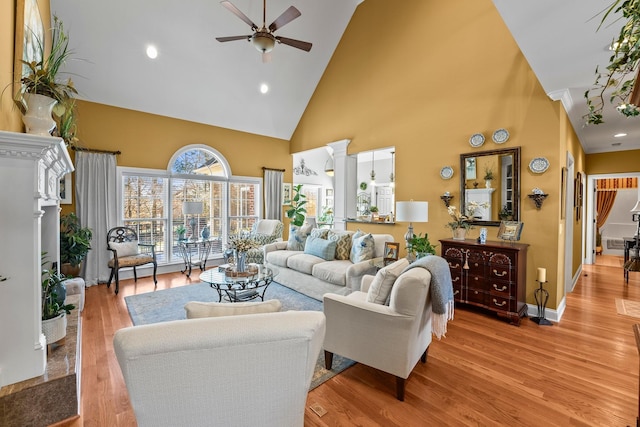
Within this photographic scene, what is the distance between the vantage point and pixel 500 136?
12.4ft

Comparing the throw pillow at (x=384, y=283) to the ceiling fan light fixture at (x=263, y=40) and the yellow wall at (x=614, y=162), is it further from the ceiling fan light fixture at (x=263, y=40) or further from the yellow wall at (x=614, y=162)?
the yellow wall at (x=614, y=162)

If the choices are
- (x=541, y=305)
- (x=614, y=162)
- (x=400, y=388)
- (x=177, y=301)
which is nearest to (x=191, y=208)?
(x=177, y=301)

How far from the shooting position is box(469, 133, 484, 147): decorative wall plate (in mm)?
3942

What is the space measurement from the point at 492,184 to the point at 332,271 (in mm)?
2522

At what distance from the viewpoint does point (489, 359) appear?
255 centimetres

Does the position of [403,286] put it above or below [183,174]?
below

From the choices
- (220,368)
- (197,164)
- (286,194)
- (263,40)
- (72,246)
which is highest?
(263,40)

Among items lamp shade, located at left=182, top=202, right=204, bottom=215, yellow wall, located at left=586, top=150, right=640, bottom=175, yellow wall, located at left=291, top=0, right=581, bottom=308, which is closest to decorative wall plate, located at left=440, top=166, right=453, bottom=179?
yellow wall, located at left=291, top=0, right=581, bottom=308

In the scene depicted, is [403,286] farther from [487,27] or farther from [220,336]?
[487,27]

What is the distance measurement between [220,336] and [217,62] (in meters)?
5.54

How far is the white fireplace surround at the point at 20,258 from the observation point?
1.67 metres

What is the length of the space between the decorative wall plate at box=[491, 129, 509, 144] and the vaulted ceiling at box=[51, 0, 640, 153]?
624 mm

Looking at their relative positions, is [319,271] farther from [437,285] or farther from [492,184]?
[492,184]

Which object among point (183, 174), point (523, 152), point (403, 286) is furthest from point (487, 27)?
point (183, 174)
